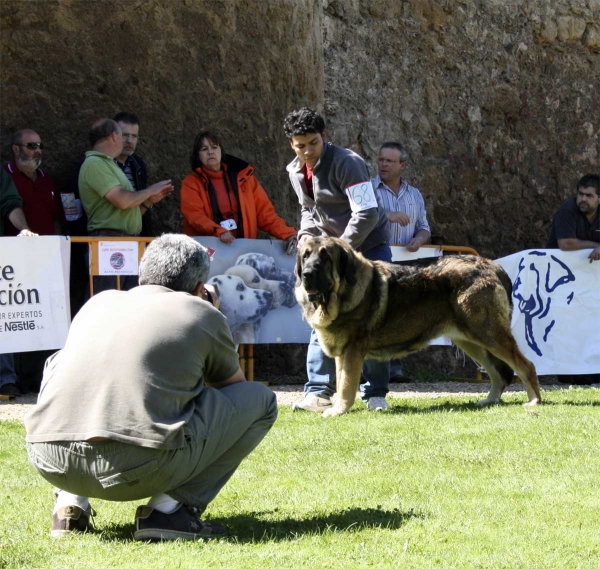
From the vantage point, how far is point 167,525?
4254 mm

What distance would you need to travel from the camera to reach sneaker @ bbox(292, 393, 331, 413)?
8109 millimetres

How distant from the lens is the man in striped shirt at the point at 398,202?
10.5 metres

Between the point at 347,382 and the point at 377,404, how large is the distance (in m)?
0.52

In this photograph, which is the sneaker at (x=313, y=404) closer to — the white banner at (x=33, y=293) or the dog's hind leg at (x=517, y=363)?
the dog's hind leg at (x=517, y=363)

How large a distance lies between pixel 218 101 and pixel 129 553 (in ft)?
26.6

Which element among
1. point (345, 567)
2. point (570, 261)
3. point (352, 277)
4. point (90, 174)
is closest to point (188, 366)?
point (345, 567)

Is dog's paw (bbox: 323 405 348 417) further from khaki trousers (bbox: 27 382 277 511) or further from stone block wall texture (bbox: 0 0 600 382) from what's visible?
stone block wall texture (bbox: 0 0 600 382)

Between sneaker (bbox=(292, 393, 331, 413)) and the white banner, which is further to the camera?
the white banner

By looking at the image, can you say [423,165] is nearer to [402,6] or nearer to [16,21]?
[402,6]

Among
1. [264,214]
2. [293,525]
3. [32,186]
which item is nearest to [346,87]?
[264,214]

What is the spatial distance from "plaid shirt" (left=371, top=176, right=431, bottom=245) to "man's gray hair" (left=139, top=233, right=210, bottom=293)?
20.7 feet

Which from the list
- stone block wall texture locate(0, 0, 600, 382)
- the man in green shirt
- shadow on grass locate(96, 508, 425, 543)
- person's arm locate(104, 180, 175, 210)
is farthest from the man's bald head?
shadow on grass locate(96, 508, 425, 543)

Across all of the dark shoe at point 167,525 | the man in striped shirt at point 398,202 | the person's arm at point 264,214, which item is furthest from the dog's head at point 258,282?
the dark shoe at point 167,525

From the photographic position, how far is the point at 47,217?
9.85 meters
